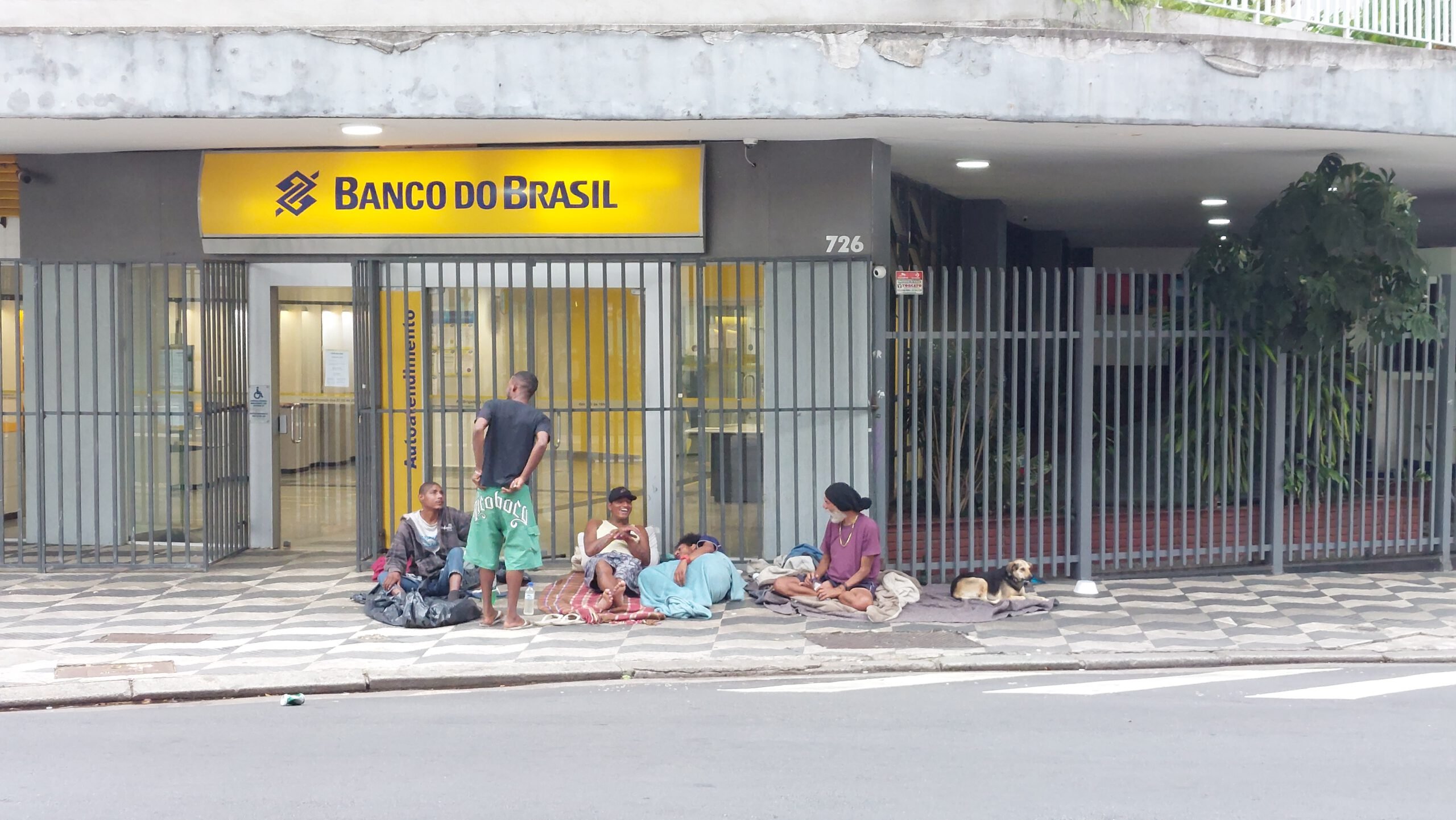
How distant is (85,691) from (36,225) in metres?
5.02

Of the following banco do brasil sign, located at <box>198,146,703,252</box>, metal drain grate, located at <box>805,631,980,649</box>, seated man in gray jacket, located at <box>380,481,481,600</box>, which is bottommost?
metal drain grate, located at <box>805,631,980,649</box>

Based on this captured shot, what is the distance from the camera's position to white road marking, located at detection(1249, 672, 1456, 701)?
681 centimetres

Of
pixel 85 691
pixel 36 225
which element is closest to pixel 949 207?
pixel 36 225

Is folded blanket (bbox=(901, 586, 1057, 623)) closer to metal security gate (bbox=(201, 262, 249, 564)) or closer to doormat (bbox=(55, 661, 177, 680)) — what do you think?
doormat (bbox=(55, 661, 177, 680))

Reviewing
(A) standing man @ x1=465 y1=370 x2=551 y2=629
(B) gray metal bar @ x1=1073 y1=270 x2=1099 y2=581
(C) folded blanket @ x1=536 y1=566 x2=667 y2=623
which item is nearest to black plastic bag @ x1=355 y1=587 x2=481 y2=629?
(A) standing man @ x1=465 y1=370 x2=551 y2=629

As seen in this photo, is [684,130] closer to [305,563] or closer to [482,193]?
[482,193]

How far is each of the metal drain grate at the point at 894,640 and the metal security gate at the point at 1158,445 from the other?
151 centimetres

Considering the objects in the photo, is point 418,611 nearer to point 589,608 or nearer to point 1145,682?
point 589,608

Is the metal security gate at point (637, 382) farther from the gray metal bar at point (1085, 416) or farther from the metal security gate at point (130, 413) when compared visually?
the gray metal bar at point (1085, 416)

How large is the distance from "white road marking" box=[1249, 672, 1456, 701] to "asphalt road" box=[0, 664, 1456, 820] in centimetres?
2

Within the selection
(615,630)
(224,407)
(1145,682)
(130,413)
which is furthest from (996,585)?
(130,413)

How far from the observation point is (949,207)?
14.1m

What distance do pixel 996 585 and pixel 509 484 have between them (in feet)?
11.0

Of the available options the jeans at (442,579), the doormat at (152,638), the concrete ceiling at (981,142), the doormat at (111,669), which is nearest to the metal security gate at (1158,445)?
the concrete ceiling at (981,142)
